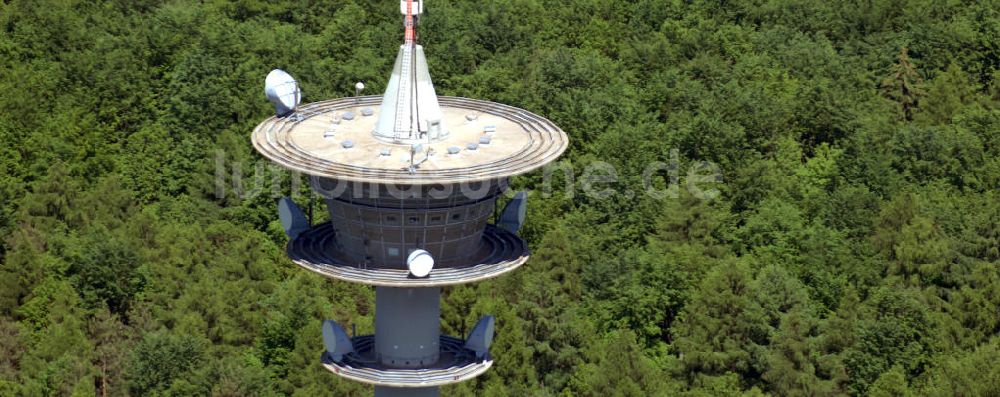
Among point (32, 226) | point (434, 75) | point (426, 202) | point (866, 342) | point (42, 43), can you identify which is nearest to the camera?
point (426, 202)

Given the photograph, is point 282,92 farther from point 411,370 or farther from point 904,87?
point 904,87

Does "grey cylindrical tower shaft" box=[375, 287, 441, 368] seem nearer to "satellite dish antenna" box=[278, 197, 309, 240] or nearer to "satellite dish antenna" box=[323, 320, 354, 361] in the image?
"satellite dish antenna" box=[323, 320, 354, 361]

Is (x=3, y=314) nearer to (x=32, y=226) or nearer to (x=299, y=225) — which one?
(x=32, y=226)

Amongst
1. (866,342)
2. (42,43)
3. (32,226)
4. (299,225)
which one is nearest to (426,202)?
(299,225)

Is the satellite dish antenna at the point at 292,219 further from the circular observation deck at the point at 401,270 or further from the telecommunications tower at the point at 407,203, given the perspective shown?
the circular observation deck at the point at 401,270

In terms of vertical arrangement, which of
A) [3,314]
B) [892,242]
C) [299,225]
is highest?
[299,225]
